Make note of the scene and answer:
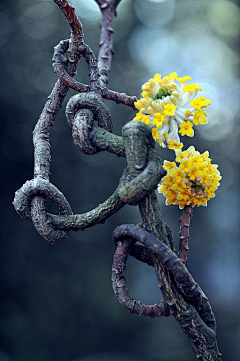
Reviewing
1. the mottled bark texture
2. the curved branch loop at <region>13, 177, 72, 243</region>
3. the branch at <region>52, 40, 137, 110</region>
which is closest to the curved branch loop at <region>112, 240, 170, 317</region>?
the mottled bark texture

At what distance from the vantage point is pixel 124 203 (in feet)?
1.42

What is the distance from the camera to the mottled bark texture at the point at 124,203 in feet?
1.32

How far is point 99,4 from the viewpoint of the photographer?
0.73m

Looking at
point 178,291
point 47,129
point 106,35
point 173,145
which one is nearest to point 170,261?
point 178,291

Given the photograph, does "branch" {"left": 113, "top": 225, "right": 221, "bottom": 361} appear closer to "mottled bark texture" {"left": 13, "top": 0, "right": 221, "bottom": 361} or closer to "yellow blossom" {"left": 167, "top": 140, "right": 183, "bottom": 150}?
"mottled bark texture" {"left": 13, "top": 0, "right": 221, "bottom": 361}

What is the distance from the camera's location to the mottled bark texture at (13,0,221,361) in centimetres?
40

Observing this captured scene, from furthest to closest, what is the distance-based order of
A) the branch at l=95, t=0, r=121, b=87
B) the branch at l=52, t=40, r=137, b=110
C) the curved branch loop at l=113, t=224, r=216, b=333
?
1. the branch at l=95, t=0, r=121, b=87
2. the branch at l=52, t=40, r=137, b=110
3. the curved branch loop at l=113, t=224, r=216, b=333

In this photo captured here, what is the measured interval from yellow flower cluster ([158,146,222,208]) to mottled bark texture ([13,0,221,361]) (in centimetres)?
2

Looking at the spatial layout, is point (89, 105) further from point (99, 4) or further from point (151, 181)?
point (99, 4)

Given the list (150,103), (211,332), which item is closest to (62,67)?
(150,103)

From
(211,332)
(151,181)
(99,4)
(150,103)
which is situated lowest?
(211,332)

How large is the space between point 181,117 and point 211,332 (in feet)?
0.93

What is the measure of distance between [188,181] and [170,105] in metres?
0.11

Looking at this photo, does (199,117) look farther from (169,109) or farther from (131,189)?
(131,189)
